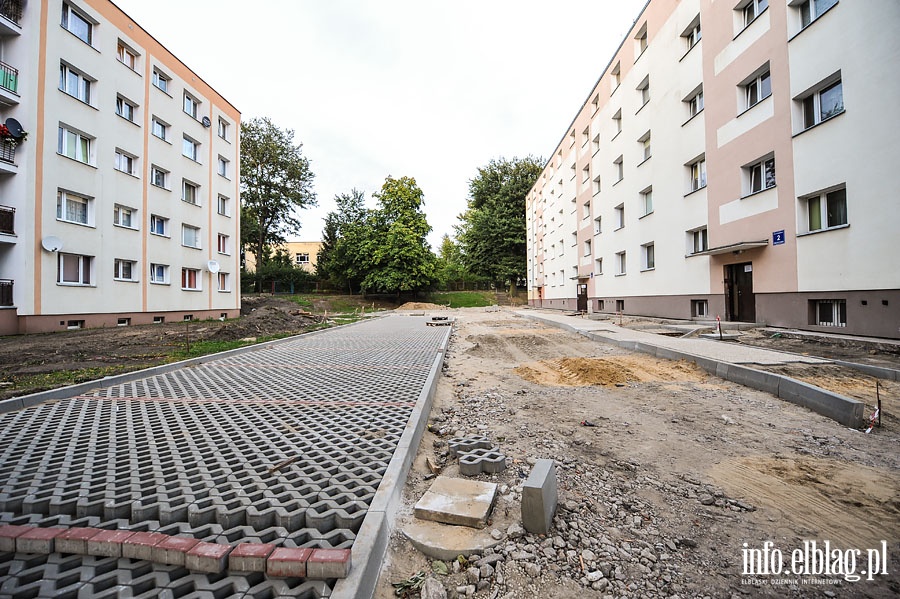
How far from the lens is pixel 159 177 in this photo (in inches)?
810

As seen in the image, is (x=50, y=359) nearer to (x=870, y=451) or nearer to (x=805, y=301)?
(x=870, y=451)

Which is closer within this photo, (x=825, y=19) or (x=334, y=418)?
(x=334, y=418)

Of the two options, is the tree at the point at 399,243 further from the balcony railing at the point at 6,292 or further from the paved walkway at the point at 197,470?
the paved walkway at the point at 197,470

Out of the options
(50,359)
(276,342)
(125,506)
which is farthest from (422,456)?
(50,359)

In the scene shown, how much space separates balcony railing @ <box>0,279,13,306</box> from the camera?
13633 mm

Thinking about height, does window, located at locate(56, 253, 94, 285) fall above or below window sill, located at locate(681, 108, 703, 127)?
below

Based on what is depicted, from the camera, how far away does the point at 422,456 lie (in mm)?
3770

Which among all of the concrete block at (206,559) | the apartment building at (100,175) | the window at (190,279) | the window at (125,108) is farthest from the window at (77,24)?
the concrete block at (206,559)

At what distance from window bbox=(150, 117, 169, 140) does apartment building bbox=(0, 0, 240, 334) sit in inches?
3.2

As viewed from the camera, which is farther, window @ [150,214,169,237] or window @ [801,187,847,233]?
window @ [150,214,169,237]

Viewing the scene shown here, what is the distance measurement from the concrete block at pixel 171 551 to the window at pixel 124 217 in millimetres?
21291

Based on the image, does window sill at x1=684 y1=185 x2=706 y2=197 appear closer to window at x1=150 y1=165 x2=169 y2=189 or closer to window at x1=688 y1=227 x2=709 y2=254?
window at x1=688 y1=227 x2=709 y2=254

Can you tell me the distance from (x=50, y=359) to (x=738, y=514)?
12.8 metres

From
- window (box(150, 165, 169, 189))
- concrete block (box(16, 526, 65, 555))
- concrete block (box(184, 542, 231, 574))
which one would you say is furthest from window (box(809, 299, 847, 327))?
window (box(150, 165, 169, 189))
